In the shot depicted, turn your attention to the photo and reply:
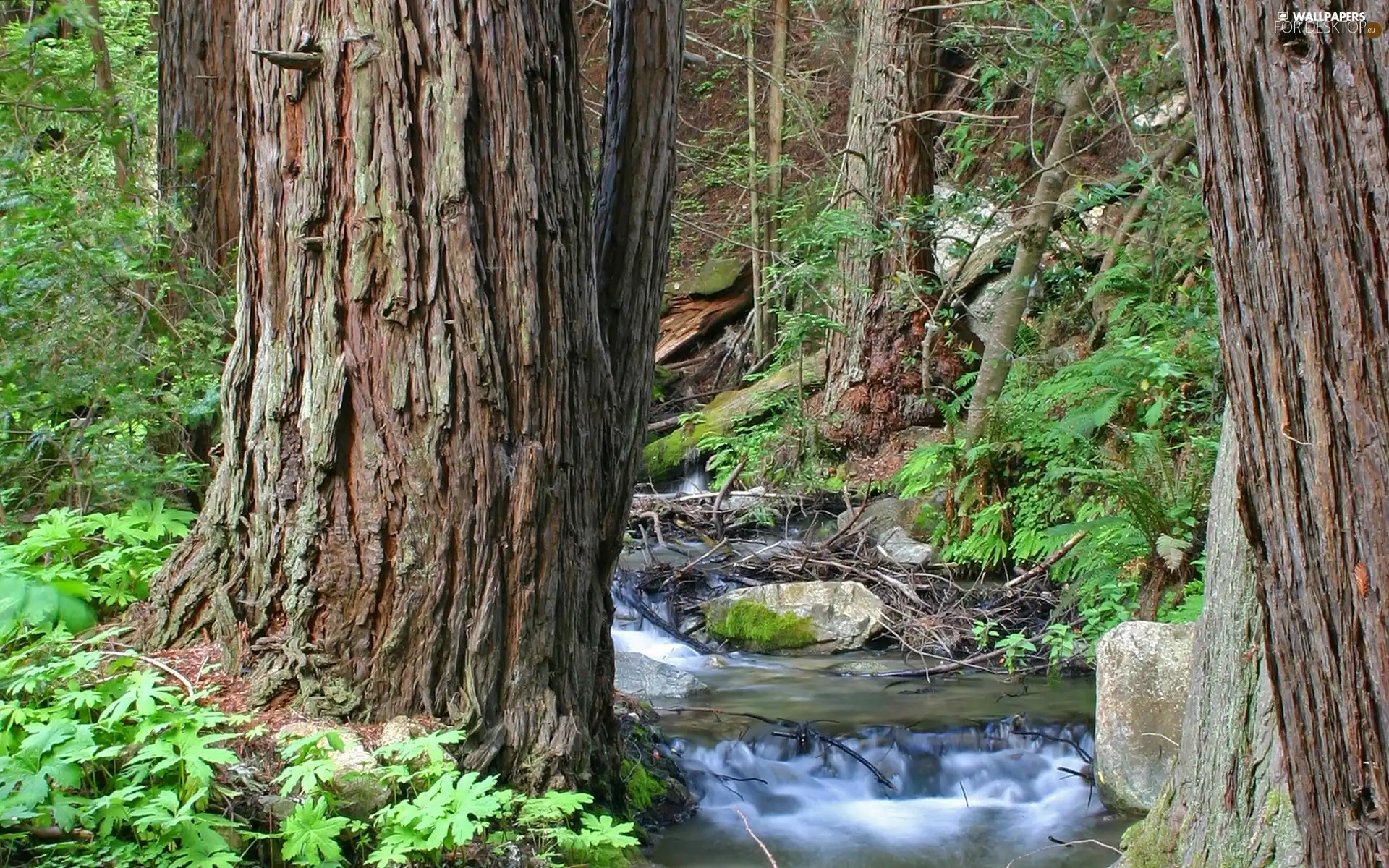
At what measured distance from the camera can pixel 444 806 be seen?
3.48 metres

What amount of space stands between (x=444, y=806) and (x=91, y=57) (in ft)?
17.1

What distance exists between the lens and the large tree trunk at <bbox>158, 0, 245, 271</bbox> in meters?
6.38

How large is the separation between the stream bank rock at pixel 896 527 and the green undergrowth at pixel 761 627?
4.26 feet

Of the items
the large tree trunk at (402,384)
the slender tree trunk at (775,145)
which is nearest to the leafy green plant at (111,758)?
the large tree trunk at (402,384)

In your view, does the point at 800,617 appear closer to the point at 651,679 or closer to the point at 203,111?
the point at 651,679

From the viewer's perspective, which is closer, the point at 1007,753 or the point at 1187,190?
the point at 1007,753

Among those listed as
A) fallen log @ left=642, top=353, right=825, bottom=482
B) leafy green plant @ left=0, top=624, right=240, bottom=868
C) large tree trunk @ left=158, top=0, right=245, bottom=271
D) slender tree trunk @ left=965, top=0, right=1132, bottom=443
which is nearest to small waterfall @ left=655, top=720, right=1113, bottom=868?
leafy green plant @ left=0, top=624, right=240, bottom=868

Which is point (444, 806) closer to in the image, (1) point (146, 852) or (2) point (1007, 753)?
(1) point (146, 852)

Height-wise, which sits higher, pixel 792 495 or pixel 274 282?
pixel 274 282

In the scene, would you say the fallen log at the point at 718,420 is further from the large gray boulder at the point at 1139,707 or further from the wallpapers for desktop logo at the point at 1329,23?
the wallpapers for desktop logo at the point at 1329,23

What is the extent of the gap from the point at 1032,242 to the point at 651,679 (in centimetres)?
501

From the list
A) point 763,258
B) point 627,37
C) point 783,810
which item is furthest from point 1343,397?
point 763,258

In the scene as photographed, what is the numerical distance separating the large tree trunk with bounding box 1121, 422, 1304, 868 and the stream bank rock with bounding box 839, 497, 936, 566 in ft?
17.3

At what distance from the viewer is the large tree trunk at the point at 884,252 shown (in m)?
11.5
